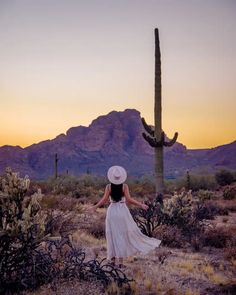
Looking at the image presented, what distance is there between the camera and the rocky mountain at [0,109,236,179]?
10244 centimetres

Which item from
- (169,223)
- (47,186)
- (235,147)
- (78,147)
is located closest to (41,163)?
(78,147)

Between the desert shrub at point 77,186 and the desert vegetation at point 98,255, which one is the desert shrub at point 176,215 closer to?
the desert vegetation at point 98,255

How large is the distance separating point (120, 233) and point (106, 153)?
4112 inches

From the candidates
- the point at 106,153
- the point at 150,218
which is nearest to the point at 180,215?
the point at 150,218

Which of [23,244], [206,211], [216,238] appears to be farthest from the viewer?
[206,211]

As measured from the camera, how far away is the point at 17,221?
6.43 metres

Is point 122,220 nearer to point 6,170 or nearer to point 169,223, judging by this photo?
point 6,170

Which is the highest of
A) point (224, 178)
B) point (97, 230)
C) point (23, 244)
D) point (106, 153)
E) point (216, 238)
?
point (106, 153)

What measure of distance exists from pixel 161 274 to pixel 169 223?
4.36 m

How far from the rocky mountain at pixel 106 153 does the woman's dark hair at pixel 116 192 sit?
8378 cm

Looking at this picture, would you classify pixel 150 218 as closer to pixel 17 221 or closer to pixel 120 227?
pixel 120 227

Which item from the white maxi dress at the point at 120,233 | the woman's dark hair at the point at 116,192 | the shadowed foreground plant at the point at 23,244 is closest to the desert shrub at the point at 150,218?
the white maxi dress at the point at 120,233

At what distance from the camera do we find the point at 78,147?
119m

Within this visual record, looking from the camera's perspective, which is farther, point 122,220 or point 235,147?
point 235,147
